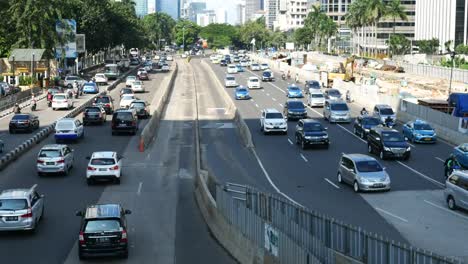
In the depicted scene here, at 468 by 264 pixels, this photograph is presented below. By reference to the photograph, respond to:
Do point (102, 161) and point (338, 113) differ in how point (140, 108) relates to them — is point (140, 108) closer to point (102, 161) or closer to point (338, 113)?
point (338, 113)

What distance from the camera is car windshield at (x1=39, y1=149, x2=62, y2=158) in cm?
3691

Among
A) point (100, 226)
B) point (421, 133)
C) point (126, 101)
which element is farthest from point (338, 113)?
point (100, 226)

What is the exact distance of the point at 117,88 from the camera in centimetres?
9762

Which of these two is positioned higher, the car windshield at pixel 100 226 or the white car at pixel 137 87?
the white car at pixel 137 87

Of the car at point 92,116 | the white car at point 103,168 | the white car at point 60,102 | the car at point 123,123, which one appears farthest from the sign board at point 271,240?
the white car at point 60,102

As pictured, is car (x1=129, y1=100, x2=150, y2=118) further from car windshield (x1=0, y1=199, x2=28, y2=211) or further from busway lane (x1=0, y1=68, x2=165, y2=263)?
car windshield (x1=0, y1=199, x2=28, y2=211)

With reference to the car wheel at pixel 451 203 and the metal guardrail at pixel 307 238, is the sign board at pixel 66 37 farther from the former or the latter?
the metal guardrail at pixel 307 238

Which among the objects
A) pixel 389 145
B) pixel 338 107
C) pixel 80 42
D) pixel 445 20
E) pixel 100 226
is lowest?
pixel 389 145

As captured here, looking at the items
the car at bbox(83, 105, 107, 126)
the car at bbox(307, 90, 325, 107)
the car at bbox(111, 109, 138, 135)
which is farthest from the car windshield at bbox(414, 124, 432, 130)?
the car at bbox(83, 105, 107, 126)

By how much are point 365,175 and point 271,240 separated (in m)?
14.3

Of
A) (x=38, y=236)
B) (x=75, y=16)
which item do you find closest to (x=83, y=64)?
(x=75, y=16)

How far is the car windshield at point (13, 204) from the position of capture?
25.2 meters

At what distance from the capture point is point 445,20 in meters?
156

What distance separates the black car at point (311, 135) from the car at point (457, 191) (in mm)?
15104
